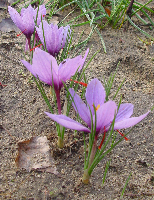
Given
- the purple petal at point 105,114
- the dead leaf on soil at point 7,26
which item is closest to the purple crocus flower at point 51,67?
the purple petal at point 105,114

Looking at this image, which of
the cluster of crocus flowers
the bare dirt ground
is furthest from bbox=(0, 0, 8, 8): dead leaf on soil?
the cluster of crocus flowers

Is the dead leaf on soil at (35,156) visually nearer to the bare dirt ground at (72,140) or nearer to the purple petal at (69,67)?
the bare dirt ground at (72,140)

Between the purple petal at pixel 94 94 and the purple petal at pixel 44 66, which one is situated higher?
the purple petal at pixel 44 66

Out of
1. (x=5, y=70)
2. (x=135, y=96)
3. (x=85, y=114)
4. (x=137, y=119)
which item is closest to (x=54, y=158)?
(x=85, y=114)

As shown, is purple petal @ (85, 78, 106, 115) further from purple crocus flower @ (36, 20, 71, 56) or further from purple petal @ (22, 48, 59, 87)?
purple crocus flower @ (36, 20, 71, 56)

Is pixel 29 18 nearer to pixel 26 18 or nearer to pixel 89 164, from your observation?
pixel 26 18

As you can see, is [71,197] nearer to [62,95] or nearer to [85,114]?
[85,114]
